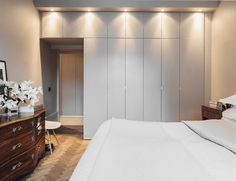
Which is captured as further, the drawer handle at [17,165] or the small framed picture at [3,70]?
the small framed picture at [3,70]

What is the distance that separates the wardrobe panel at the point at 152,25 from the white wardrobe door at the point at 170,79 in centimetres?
23

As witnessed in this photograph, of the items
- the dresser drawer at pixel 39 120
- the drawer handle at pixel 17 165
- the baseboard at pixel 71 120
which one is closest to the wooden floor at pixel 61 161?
the drawer handle at pixel 17 165

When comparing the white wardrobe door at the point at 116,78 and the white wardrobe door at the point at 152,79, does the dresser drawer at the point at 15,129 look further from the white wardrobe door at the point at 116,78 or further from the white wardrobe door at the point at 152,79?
the white wardrobe door at the point at 152,79

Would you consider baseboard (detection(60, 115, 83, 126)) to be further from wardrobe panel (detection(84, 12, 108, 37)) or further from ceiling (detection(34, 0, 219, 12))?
ceiling (detection(34, 0, 219, 12))

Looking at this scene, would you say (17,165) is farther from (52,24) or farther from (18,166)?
(52,24)

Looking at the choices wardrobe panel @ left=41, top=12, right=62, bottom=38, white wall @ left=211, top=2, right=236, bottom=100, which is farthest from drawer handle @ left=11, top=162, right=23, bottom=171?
white wall @ left=211, top=2, right=236, bottom=100

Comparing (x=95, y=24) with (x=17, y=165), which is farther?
(x=95, y=24)

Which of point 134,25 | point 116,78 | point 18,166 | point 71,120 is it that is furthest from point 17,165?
point 71,120

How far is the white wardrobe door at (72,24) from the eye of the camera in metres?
4.21

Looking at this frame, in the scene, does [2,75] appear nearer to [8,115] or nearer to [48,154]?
[8,115]

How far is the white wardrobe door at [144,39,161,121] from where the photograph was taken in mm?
4211

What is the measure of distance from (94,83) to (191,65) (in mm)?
1973

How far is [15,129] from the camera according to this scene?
228 cm

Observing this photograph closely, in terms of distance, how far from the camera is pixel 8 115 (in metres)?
2.54
